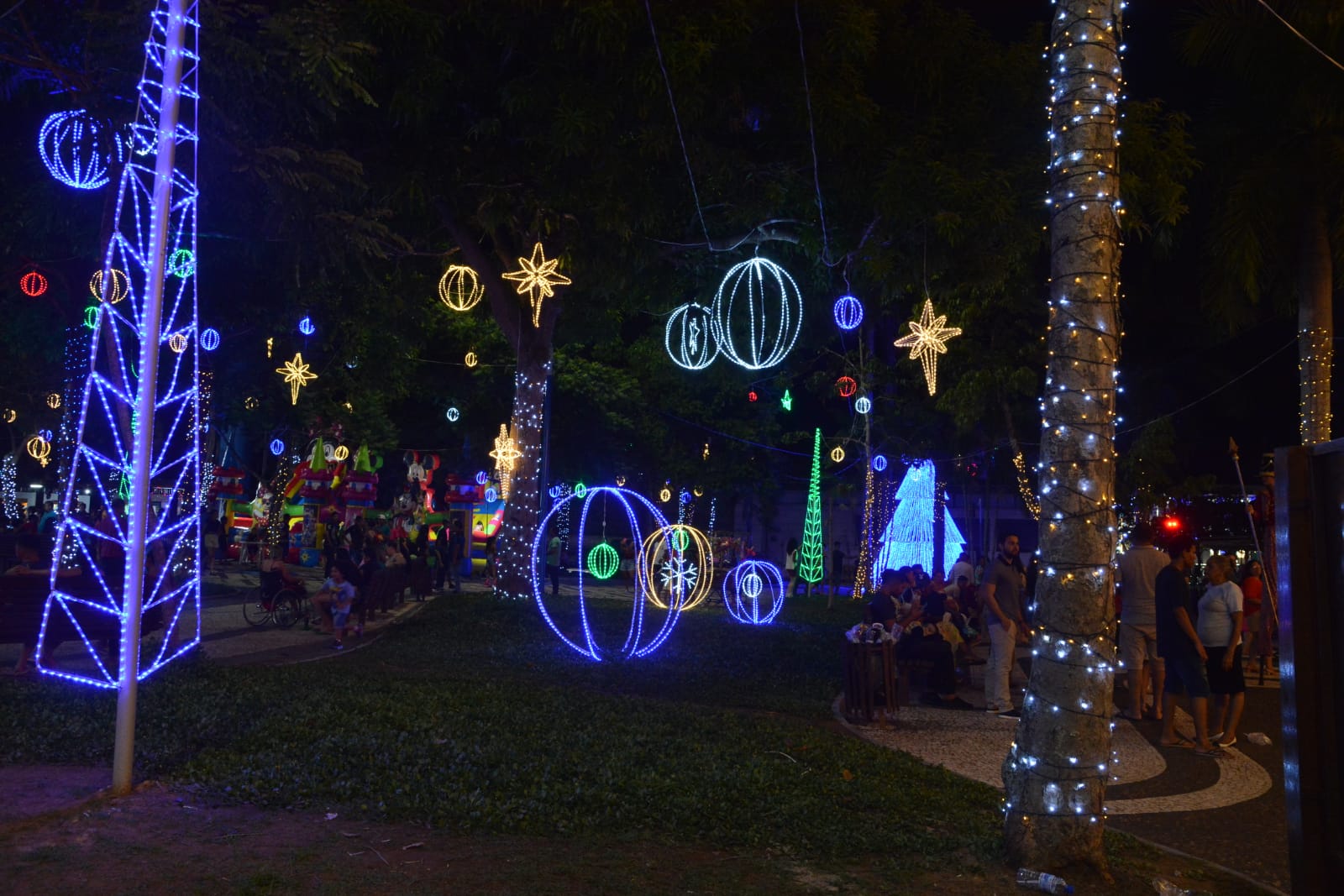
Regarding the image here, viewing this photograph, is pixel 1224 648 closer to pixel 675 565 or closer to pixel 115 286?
pixel 115 286

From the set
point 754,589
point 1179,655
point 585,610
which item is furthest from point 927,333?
point 754,589

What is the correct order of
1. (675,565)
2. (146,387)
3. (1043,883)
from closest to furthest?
(1043,883) → (146,387) → (675,565)

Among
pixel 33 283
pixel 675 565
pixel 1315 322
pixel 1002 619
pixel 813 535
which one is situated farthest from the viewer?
pixel 813 535

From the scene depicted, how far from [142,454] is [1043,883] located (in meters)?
5.84

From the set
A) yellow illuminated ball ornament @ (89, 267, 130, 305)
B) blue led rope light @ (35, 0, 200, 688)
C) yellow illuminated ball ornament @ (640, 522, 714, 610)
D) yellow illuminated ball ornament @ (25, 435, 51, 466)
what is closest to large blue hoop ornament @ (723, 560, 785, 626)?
yellow illuminated ball ornament @ (640, 522, 714, 610)

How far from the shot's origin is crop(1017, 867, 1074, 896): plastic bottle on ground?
18.7ft

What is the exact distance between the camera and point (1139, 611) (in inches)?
471

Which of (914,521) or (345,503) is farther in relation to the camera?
(345,503)

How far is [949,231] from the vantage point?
50.4 feet

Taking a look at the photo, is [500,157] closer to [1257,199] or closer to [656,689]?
[656,689]

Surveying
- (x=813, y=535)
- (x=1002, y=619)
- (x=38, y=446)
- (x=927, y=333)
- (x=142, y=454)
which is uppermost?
(x=927, y=333)

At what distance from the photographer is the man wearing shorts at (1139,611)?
1186 centimetres

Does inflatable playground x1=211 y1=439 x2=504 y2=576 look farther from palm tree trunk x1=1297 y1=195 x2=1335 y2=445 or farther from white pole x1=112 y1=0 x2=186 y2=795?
white pole x1=112 y1=0 x2=186 y2=795

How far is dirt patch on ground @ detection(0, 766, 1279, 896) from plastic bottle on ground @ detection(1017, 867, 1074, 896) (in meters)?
0.08
